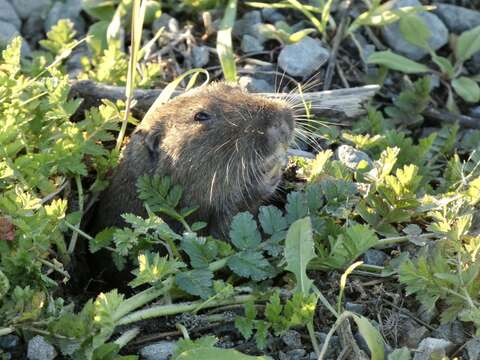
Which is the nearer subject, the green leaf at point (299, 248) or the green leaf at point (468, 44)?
the green leaf at point (299, 248)

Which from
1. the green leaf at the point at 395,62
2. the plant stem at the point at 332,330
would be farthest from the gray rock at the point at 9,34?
the plant stem at the point at 332,330

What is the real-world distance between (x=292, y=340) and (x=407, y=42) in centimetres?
296

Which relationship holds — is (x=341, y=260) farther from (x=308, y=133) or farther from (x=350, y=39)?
(x=350, y=39)

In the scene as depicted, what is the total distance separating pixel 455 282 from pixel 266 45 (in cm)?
280

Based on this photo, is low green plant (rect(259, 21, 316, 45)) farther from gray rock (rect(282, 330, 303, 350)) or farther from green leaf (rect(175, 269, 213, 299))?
gray rock (rect(282, 330, 303, 350))

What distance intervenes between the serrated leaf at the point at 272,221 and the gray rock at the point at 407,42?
2.43m

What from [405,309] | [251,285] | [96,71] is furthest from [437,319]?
[96,71]

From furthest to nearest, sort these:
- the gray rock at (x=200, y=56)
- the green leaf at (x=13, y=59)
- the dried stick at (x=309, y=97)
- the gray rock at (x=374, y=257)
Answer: the gray rock at (x=200, y=56), the dried stick at (x=309, y=97), the green leaf at (x=13, y=59), the gray rock at (x=374, y=257)

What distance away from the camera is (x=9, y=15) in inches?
245

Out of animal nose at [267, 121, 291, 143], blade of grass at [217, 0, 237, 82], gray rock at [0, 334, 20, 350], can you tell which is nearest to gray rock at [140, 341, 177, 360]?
gray rock at [0, 334, 20, 350]

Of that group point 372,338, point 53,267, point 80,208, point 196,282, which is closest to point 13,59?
point 80,208

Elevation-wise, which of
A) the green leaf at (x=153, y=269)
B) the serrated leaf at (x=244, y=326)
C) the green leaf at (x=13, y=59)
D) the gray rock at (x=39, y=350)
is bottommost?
the serrated leaf at (x=244, y=326)

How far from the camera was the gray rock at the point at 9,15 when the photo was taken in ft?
20.3

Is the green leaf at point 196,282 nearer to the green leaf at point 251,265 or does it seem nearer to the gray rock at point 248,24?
the green leaf at point 251,265
